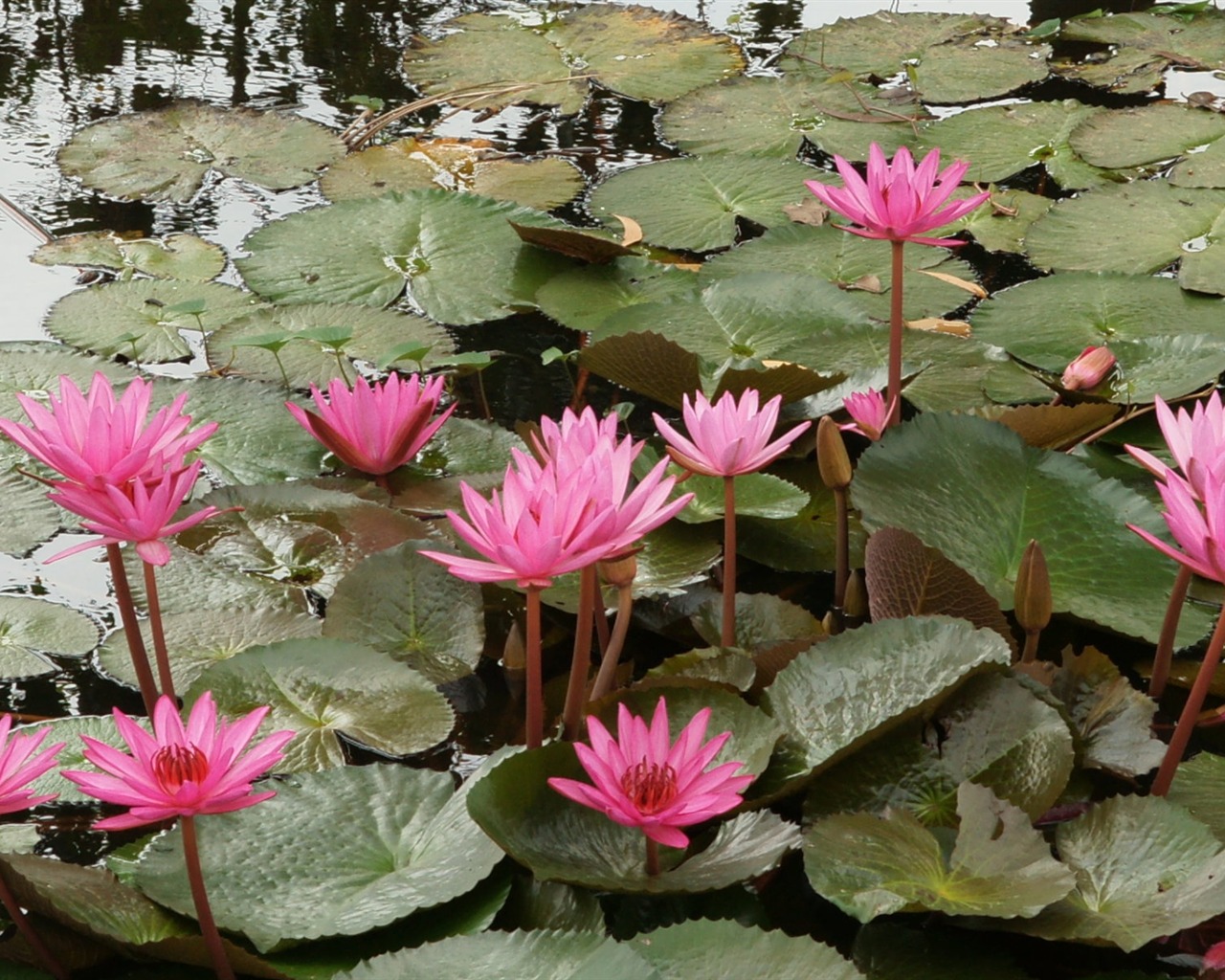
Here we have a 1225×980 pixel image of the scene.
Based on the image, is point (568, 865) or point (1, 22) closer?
point (568, 865)

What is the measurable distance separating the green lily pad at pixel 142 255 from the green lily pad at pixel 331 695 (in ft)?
3.90

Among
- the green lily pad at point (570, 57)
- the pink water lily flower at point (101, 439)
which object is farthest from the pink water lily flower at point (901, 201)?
the green lily pad at point (570, 57)

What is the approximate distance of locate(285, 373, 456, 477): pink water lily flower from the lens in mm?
1691

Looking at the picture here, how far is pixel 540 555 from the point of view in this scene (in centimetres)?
103

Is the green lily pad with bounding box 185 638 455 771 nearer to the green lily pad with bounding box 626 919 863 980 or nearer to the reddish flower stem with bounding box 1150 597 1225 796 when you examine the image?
the green lily pad with bounding box 626 919 863 980

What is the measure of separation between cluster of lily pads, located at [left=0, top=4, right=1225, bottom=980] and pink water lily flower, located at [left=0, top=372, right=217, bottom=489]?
300 millimetres

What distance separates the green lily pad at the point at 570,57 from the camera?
326cm

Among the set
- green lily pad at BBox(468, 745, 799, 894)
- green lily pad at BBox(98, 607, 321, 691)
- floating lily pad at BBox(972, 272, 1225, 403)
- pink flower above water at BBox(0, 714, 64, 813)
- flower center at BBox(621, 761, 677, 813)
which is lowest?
green lily pad at BBox(98, 607, 321, 691)

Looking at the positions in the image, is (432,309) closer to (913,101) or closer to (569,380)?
(569,380)

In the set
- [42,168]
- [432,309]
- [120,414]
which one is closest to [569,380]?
[432,309]

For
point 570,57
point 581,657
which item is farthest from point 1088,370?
point 570,57

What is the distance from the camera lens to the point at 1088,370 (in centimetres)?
196

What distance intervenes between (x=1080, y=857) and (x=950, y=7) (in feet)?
10.6

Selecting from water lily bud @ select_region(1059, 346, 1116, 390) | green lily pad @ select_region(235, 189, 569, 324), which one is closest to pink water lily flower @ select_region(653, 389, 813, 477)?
water lily bud @ select_region(1059, 346, 1116, 390)
